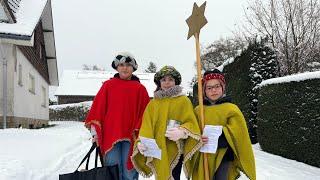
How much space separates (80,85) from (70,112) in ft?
36.9

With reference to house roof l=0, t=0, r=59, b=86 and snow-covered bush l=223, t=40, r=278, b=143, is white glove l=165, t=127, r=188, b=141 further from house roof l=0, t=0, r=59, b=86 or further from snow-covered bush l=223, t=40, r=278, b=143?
house roof l=0, t=0, r=59, b=86

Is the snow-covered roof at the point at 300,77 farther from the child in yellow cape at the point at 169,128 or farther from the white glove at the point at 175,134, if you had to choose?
the white glove at the point at 175,134

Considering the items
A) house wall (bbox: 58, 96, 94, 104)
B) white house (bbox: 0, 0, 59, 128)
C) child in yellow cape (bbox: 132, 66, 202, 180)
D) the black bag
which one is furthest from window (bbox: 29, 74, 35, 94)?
house wall (bbox: 58, 96, 94, 104)

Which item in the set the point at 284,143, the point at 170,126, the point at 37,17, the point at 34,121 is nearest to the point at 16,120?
the point at 37,17

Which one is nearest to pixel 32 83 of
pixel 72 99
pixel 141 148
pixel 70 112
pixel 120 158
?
pixel 120 158

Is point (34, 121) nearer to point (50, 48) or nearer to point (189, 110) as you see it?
point (50, 48)

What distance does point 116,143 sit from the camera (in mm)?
4605

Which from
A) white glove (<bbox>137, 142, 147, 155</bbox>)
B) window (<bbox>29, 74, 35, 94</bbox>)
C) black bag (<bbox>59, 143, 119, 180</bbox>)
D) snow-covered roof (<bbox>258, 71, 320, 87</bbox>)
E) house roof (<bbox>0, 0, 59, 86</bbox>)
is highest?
house roof (<bbox>0, 0, 59, 86</bbox>)

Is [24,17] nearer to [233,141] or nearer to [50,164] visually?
[50,164]

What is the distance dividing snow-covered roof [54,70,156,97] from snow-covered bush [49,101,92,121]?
28.1 ft

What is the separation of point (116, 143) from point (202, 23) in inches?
60.9

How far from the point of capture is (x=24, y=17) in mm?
15164

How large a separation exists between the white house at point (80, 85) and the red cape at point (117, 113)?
1773 inches

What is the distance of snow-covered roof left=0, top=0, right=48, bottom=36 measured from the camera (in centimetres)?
1357
